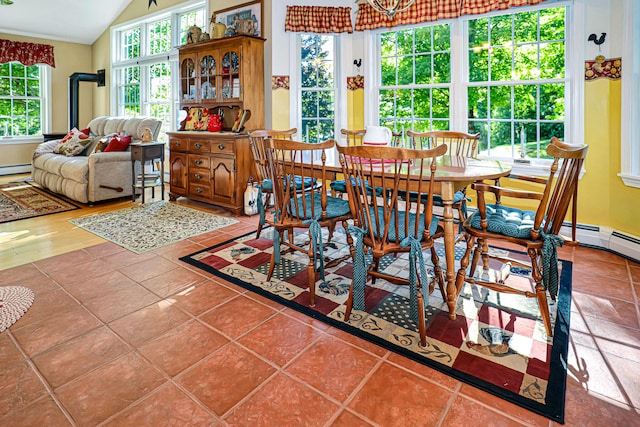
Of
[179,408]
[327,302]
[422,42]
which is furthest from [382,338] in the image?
Result: [422,42]

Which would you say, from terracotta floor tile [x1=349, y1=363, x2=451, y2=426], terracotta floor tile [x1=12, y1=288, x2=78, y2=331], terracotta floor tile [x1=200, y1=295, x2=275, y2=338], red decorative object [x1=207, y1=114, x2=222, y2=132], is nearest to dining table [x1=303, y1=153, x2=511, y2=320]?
terracotta floor tile [x1=349, y1=363, x2=451, y2=426]

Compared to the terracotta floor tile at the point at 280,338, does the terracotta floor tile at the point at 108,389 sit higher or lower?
lower

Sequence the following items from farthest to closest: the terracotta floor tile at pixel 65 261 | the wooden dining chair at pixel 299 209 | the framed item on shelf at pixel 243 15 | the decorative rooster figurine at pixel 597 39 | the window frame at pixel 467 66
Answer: the framed item on shelf at pixel 243 15, the window frame at pixel 467 66, the decorative rooster figurine at pixel 597 39, the terracotta floor tile at pixel 65 261, the wooden dining chair at pixel 299 209

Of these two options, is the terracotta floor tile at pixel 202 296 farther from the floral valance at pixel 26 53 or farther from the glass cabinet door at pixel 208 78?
the floral valance at pixel 26 53

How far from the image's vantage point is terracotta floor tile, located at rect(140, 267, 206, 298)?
245 centimetres

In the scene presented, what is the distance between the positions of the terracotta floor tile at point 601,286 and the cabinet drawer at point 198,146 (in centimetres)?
388

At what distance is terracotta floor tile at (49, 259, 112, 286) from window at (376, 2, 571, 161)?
3.23 meters

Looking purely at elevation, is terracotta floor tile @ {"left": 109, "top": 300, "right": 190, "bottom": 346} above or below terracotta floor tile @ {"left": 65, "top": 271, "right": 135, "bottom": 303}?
below

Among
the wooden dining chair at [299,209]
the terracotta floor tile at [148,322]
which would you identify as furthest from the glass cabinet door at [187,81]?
the terracotta floor tile at [148,322]

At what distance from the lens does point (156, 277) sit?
2.65 m

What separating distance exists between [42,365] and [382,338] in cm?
156

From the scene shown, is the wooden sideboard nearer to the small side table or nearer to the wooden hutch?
the wooden hutch

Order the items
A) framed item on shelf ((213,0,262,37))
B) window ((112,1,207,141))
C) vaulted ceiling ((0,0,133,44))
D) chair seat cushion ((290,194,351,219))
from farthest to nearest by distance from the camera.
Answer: vaulted ceiling ((0,0,133,44)) → window ((112,1,207,141)) → framed item on shelf ((213,0,262,37)) → chair seat cushion ((290,194,351,219))

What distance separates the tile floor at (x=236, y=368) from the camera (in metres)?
1.41
